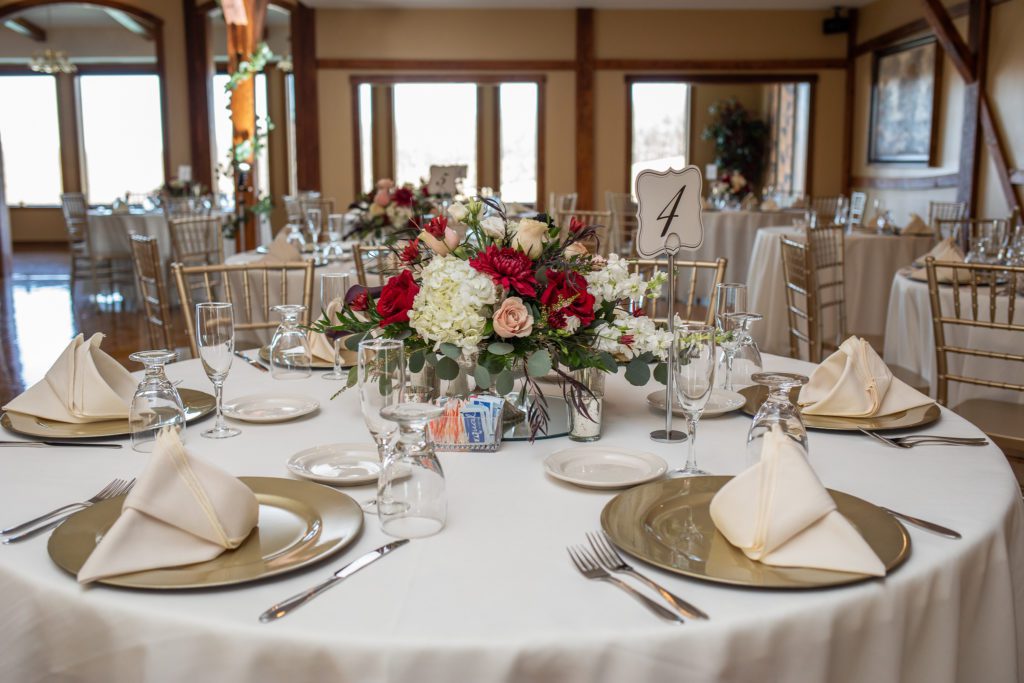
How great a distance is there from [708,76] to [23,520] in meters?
11.0

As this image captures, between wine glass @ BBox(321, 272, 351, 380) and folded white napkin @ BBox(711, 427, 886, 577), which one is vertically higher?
wine glass @ BBox(321, 272, 351, 380)

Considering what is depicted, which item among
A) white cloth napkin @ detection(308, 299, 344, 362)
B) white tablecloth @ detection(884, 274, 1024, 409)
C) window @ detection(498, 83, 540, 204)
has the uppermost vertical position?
window @ detection(498, 83, 540, 204)

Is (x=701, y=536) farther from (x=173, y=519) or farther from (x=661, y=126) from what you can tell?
(x=661, y=126)

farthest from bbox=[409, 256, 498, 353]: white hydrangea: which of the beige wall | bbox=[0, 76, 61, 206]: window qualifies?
bbox=[0, 76, 61, 206]: window

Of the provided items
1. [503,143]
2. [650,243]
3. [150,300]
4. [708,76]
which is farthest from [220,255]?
[708,76]

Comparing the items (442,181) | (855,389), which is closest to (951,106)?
(442,181)

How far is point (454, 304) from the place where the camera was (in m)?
1.57

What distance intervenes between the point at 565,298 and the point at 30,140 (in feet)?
52.8

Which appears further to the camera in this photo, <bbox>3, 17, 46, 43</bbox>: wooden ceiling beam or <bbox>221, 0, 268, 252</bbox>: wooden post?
<bbox>3, 17, 46, 43</bbox>: wooden ceiling beam

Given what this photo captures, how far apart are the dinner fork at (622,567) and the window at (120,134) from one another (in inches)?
608

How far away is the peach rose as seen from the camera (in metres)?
1.64

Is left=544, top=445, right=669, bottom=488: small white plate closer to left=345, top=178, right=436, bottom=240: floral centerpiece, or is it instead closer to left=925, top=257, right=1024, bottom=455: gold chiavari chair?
left=925, top=257, right=1024, bottom=455: gold chiavari chair

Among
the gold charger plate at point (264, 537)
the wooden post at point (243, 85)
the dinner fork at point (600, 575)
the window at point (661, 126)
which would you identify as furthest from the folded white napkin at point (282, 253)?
the window at point (661, 126)

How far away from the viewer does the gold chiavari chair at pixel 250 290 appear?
286cm
